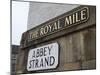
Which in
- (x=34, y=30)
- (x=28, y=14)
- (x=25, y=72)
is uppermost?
(x=28, y=14)

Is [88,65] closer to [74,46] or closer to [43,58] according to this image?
[74,46]

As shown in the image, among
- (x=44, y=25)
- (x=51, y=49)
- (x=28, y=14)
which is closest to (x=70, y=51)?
(x=51, y=49)

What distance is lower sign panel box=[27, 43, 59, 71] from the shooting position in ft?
6.07

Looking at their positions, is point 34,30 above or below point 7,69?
above

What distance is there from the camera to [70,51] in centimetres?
186

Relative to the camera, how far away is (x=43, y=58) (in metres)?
1.86

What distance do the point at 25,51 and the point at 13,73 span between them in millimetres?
191

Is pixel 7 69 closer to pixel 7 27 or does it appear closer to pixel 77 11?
pixel 7 27

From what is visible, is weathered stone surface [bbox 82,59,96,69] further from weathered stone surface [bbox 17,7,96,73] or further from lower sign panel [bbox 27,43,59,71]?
lower sign panel [bbox 27,43,59,71]

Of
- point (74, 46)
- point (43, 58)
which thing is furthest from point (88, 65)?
point (43, 58)

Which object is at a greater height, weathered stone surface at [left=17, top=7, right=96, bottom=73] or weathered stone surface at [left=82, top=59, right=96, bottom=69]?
weathered stone surface at [left=17, top=7, right=96, bottom=73]

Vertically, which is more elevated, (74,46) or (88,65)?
(74,46)

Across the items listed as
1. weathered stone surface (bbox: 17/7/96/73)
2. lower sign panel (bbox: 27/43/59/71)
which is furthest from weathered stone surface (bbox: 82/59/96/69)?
lower sign panel (bbox: 27/43/59/71)

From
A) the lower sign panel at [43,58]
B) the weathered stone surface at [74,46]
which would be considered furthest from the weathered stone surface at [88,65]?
the lower sign panel at [43,58]
